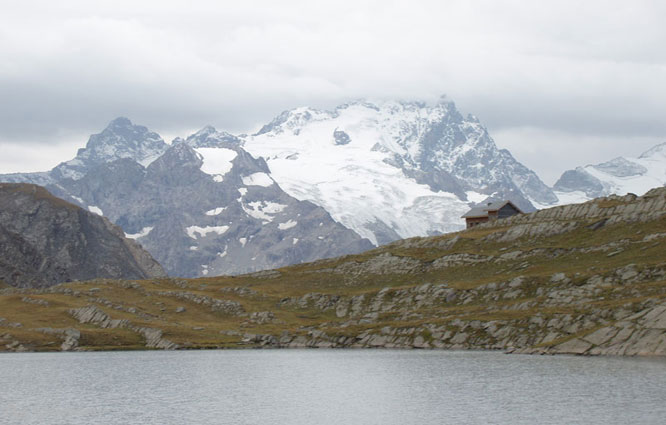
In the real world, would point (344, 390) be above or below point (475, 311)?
below

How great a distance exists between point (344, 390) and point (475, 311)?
6460cm

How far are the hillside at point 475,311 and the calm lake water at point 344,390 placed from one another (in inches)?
347

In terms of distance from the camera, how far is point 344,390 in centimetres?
10075

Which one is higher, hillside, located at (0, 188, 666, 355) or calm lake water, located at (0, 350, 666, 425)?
hillside, located at (0, 188, 666, 355)

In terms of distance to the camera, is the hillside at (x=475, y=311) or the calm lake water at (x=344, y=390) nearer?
the calm lake water at (x=344, y=390)

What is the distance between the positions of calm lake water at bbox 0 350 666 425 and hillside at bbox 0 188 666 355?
882 centimetres

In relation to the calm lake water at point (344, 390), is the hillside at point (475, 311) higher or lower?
higher

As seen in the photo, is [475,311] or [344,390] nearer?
[344,390]

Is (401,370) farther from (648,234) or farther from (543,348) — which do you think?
(648,234)

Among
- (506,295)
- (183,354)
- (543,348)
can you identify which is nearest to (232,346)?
(183,354)

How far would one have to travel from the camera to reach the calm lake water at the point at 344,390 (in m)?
80.5

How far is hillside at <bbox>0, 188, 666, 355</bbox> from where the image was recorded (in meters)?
133

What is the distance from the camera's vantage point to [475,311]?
160500 mm

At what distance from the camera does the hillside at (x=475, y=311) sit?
5241 inches
